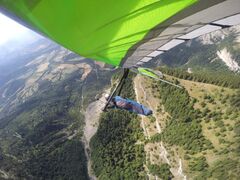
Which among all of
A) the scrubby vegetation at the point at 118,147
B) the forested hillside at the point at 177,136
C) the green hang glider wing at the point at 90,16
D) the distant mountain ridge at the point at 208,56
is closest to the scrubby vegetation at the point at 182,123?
the forested hillside at the point at 177,136

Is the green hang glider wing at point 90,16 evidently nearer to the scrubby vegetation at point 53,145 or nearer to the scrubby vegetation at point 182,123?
the scrubby vegetation at point 182,123

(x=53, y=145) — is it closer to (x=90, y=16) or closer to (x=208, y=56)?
(x=90, y=16)

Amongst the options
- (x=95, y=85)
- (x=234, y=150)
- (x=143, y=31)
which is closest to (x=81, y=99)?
(x=95, y=85)

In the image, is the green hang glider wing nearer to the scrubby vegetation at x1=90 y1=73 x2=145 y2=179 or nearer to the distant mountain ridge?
the scrubby vegetation at x1=90 y1=73 x2=145 y2=179

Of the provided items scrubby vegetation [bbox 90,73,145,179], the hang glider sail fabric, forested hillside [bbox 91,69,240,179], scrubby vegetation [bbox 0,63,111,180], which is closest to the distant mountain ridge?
scrubby vegetation [bbox 0,63,111,180]

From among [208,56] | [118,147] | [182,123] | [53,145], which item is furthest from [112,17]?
[208,56]

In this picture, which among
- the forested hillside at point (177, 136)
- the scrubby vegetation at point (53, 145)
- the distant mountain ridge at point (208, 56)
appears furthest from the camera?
the distant mountain ridge at point (208, 56)

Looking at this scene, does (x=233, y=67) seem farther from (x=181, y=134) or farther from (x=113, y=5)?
(x=113, y=5)
